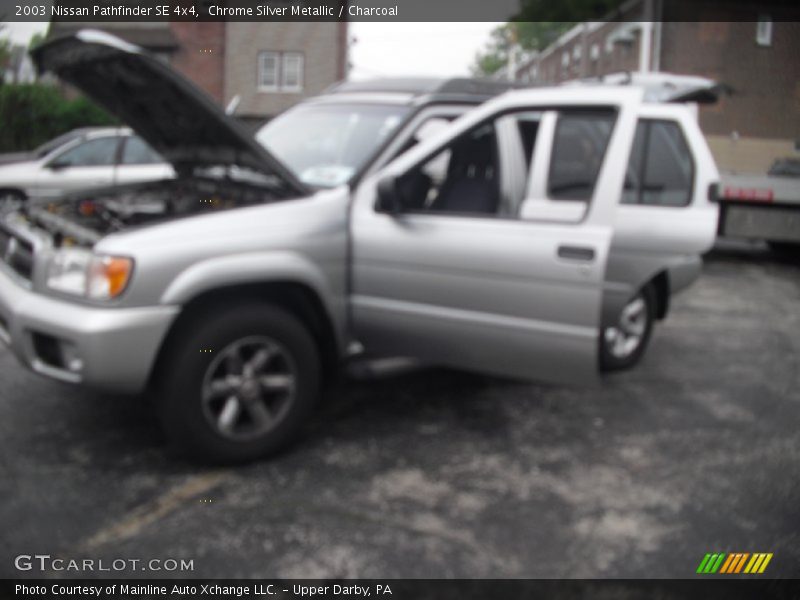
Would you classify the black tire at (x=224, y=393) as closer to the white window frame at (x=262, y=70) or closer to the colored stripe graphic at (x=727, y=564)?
the colored stripe graphic at (x=727, y=564)

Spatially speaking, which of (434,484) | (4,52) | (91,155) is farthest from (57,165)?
(434,484)

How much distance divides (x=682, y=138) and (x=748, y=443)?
2572mm

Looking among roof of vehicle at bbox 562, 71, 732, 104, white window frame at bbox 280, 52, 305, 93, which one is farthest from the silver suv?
white window frame at bbox 280, 52, 305, 93

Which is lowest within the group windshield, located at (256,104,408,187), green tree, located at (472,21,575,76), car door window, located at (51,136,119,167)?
car door window, located at (51,136,119,167)

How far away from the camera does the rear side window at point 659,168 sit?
5477 millimetres

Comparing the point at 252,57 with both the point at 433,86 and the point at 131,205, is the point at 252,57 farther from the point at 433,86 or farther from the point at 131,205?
the point at 131,205

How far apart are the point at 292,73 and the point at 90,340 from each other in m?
26.7

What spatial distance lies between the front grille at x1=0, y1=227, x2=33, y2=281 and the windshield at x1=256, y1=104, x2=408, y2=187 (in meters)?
1.45

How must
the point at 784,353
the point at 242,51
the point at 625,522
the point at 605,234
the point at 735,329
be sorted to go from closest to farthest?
the point at 625,522 < the point at 605,234 < the point at 784,353 < the point at 735,329 < the point at 242,51

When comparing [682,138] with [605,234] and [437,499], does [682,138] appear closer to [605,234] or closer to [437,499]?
[605,234]

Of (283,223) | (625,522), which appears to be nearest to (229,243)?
(283,223)

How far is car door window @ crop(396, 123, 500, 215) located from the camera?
4375 mm

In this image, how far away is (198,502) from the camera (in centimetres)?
325

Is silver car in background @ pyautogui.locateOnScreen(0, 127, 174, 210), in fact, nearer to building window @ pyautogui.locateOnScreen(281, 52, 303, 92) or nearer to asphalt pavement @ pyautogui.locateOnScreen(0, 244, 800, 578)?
asphalt pavement @ pyautogui.locateOnScreen(0, 244, 800, 578)
